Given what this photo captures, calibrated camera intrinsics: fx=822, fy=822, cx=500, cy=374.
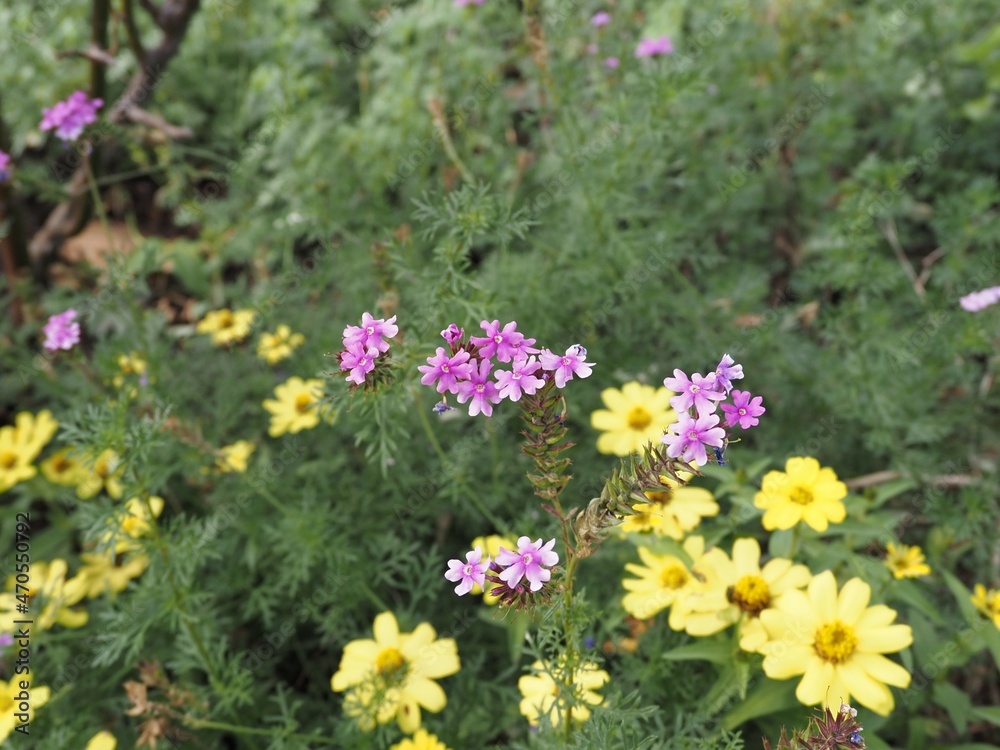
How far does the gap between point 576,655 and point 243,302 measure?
2061 millimetres

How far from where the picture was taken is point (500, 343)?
120 cm

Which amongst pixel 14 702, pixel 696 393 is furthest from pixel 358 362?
pixel 14 702

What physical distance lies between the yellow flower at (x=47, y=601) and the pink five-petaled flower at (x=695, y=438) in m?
1.73

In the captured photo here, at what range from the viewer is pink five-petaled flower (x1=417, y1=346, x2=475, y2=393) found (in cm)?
117

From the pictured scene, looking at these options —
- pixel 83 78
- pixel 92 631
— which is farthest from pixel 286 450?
pixel 83 78

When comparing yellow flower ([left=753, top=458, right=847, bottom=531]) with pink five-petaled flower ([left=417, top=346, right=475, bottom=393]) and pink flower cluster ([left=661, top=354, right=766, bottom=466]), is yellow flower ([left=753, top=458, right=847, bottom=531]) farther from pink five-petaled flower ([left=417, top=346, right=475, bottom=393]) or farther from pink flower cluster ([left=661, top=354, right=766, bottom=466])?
pink five-petaled flower ([left=417, top=346, right=475, bottom=393])

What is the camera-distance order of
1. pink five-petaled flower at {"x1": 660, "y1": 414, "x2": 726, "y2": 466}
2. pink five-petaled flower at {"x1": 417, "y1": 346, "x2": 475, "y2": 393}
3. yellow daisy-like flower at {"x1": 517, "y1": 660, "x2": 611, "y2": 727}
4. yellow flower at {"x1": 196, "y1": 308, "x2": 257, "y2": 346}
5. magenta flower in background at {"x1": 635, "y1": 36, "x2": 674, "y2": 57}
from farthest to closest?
magenta flower in background at {"x1": 635, "y1": 36, "x2": 674, "y2": 57}
yellow flower at {"x1": 196, "y1": 308, "x2": 257, "y2": 346}
yellow daisy-like flower at {"x1": 517, "y1": 660, "x2": 611, "y2": 727}
pink five-petaled flower at {"x1": 417, "y1": 346, "x2": 475, "y2": 393}
pink five-petaled flower at {"x1": 660, "y1": 414, "x2": 726, "y2": 466}

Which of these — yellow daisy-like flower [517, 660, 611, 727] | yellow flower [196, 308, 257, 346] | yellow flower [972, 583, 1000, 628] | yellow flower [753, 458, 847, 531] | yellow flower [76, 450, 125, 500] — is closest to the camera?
yellow daisy-like flower [517, 660, 611, 727]

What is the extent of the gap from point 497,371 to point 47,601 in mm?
1613

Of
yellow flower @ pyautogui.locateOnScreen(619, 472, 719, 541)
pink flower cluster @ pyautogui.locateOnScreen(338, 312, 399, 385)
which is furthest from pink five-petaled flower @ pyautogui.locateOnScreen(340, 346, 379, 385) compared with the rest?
yellow flower @ pyautogui.locateOnScreen(619, 472, 719, 541)

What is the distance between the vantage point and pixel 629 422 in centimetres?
210

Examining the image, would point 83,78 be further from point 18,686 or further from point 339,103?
point 18,686

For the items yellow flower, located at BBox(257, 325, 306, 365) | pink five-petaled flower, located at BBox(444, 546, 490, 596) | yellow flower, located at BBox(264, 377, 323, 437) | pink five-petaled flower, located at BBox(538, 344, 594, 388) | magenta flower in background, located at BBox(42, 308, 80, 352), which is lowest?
yellow flower, located at BBox(264, 377, 323, 437)

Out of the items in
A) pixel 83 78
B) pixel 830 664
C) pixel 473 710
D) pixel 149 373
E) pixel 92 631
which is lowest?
pixel 473 710
